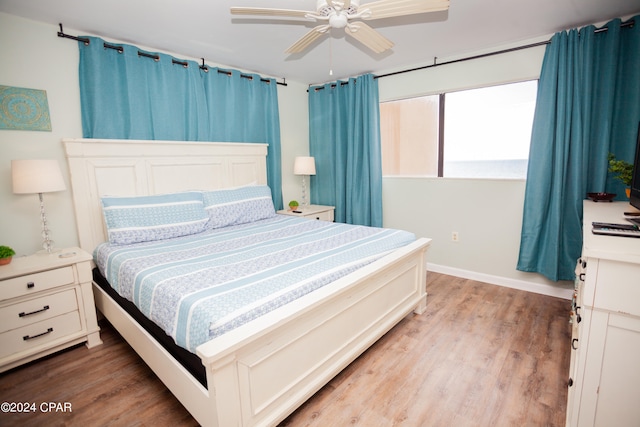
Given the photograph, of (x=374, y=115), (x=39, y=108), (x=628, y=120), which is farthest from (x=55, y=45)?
(x=628, y=120)

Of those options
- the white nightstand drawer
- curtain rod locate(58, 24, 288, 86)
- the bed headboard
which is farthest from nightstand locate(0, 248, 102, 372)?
curtain rod locate(58, 24, 288, 86)

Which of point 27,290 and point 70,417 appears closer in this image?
point 70,417

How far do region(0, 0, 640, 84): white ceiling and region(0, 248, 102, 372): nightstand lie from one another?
1.74 m

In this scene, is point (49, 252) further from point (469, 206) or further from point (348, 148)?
point (469, 206)

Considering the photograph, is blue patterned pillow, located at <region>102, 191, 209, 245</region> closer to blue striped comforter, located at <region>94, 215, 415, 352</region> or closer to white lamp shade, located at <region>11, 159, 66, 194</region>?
blue striped comforter, located at <region>94, 215, 415, 352</region>

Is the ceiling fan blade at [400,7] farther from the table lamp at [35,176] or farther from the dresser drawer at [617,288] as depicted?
the table lamp at [35,176]

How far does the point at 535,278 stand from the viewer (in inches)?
118

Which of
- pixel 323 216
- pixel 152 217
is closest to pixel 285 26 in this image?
pixel 152 217

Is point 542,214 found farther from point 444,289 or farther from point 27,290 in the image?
point 27,290

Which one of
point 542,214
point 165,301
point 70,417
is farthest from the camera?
point 542,214

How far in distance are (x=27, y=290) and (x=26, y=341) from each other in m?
0.34

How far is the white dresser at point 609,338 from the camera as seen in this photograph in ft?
3.63

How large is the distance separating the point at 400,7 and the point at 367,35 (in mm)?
361

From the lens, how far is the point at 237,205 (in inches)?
121
